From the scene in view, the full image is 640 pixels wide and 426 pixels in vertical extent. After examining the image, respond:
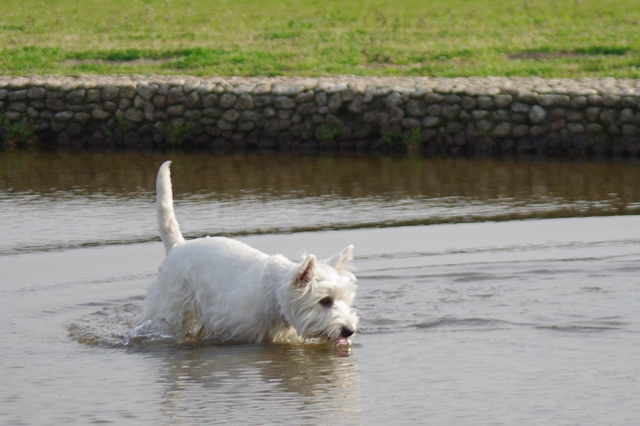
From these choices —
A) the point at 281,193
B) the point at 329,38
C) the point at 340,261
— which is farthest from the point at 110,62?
the point at 340,261

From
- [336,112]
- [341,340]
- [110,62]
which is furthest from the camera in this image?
[110,62]

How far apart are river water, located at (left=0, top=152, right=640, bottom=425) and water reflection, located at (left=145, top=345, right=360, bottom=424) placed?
0.02 m

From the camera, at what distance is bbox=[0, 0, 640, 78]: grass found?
1877cm

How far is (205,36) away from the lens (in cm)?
2342

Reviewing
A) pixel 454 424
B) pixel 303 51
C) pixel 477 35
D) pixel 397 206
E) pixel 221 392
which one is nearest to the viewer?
pixel 454 424

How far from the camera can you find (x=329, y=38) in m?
22.3

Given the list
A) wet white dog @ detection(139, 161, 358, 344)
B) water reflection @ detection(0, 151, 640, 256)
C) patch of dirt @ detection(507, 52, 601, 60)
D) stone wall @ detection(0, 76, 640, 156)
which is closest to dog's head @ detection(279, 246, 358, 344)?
wet white dog @ detection(139, 161, 358, 344)

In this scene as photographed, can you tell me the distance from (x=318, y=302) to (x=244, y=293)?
0.51m

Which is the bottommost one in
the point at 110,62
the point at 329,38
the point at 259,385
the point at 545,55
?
the point at 259,385

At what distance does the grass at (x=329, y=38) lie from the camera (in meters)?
18.8

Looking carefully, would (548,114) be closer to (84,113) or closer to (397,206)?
(397,206)

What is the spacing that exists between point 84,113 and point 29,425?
1145 cm

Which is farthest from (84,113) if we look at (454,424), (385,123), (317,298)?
(454,424)

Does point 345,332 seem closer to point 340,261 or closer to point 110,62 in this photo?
point 340,261
